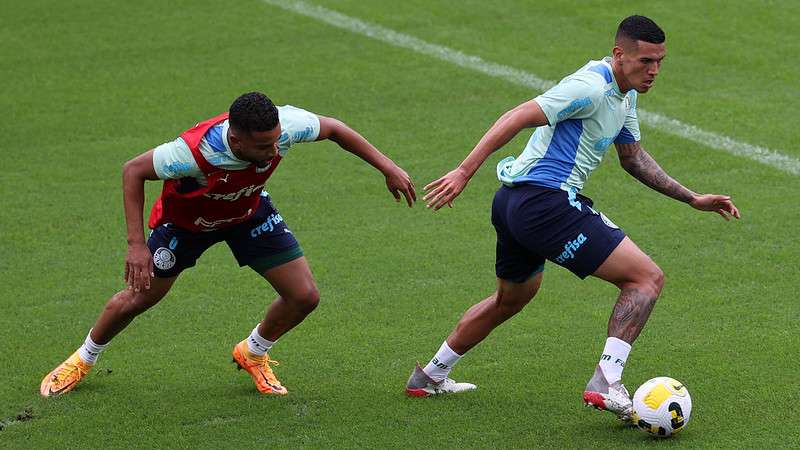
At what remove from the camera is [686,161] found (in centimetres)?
1129

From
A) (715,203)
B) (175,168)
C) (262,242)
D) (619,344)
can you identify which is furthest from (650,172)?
(175,168)

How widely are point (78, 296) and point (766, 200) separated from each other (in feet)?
18.2

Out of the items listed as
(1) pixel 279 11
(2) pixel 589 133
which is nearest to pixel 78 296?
(2) pixel 589 133

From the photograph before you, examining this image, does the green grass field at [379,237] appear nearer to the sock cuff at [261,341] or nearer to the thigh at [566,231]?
the sock cuff at [261,341]

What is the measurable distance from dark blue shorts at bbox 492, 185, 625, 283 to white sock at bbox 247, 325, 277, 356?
1.67 metres

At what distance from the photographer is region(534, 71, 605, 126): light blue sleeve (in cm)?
648

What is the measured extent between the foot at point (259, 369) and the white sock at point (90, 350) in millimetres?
814

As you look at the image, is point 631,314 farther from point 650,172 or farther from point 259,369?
point 259,369

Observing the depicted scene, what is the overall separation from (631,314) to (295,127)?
2.06 meters

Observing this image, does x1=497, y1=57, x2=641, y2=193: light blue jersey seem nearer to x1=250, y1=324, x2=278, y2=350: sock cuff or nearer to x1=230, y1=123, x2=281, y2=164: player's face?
x1=230, y1=123, x2=281, y2=164: player's face

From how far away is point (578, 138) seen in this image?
673cm

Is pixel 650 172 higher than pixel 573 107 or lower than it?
lower

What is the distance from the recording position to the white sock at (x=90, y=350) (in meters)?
7.54

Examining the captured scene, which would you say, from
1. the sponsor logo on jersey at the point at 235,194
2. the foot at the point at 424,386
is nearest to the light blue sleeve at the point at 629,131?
the foot at the point at 424,386
